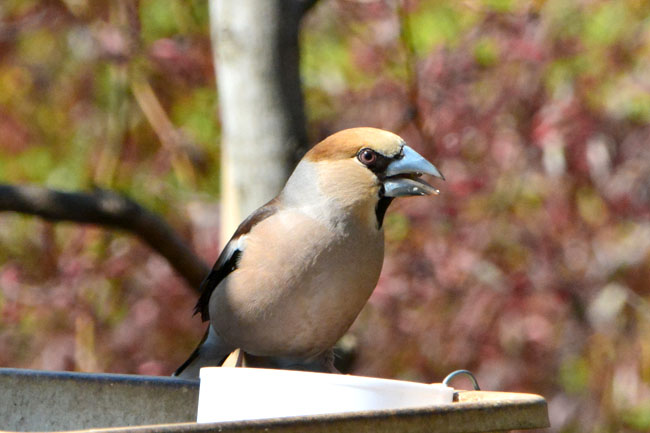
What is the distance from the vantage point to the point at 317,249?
10.7ft

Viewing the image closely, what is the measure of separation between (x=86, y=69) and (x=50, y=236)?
1613 millimetres

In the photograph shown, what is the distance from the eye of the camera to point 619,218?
5.12m

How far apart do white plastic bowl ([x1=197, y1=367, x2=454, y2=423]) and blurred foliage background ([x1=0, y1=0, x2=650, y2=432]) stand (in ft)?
8.32

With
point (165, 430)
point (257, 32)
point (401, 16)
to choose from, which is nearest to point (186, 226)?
point (401, 16)

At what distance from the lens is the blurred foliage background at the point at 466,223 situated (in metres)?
5.04

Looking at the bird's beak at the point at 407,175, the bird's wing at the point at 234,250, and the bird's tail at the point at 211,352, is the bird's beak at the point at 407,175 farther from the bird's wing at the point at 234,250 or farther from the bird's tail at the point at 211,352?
the bird's tail at the point at 211,352

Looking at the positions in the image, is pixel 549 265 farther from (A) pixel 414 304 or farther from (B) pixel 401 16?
(B) pixel 401 16

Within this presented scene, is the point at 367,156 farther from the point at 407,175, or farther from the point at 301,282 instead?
the point at 301,282

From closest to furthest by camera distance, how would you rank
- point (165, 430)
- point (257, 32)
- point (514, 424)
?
point (165, 430), point (514, 424), point (257, 32)

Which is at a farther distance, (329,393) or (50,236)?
(50,236)

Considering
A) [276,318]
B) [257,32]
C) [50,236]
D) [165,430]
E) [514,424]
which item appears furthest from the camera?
[50,236]

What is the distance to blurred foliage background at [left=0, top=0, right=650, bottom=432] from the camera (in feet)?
16.5

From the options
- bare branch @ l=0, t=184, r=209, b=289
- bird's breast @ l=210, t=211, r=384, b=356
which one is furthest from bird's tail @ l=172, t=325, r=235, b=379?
bare branch @ l=0, t=184, r=209, b=289

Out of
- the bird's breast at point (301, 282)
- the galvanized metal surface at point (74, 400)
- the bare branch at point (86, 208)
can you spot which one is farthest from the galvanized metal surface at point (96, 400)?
the bare branch at point (86, 208)
